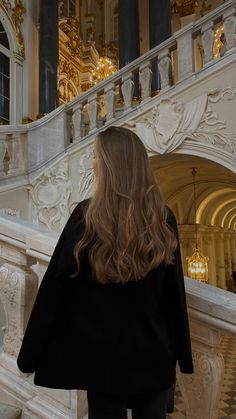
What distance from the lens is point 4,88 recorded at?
10.5 metres

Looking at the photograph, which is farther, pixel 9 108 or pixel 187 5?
pixel 187 5

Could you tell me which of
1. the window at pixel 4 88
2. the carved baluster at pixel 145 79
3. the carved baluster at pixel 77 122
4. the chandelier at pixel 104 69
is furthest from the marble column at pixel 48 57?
the carved baluster at pixel 145 79

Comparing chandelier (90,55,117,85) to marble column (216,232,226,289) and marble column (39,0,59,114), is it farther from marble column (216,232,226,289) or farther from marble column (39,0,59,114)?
marble column (216,232,226,289)

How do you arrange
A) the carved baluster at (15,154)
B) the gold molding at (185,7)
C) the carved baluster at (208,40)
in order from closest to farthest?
the carved baluster at (208,40) → the carved baluster at (15,154) → the gold molding at (185,7)

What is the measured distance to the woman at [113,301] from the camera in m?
1.22

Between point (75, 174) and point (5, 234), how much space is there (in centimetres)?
458

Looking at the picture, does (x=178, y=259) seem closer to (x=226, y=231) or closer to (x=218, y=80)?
(x=218, y=80)

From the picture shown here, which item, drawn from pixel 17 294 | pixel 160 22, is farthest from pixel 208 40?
pixel 17 294

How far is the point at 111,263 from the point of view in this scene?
122 cm

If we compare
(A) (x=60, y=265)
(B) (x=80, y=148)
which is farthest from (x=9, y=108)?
(A) (x=60, y=265)

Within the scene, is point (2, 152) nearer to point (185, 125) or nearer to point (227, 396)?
point (185, 125)

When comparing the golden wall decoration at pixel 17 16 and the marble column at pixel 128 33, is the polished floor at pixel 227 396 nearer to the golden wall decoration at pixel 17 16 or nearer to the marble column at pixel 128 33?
the marble column at pixel 128 33

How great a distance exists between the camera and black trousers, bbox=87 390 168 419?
126 centimetres

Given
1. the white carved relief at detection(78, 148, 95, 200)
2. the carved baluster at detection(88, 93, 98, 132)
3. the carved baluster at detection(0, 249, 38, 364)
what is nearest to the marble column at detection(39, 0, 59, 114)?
the carved baluster at detection(88, 93, 98, 132)
